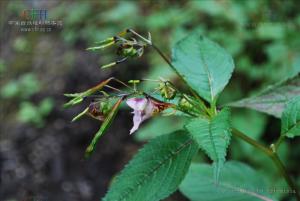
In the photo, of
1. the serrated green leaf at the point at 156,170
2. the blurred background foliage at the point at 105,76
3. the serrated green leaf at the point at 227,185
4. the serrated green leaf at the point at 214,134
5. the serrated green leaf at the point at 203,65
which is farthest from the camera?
the blurred background foliage at the point at 105,76

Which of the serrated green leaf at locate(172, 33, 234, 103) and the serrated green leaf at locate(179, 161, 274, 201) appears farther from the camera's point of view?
the serrated green leaf at locate(179, 161, 274, 201)

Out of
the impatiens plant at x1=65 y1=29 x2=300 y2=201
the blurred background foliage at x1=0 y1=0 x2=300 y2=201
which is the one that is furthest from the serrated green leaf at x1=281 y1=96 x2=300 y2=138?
the blurred background foliage at x1=0 y1=0 x2=300 y2=201

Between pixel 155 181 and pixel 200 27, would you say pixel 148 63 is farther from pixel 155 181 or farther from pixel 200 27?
pixel 155 181

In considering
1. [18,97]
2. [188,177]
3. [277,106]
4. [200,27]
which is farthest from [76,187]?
[277,106]

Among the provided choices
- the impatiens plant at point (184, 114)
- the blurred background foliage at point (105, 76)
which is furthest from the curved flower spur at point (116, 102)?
the blurred background foliage at point (105, 76)

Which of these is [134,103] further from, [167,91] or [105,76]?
[105,76]

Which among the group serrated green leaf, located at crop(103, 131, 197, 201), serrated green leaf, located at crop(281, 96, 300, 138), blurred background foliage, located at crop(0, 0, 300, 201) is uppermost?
serrated green leaf, located at crop(281, 96, 300, 138)

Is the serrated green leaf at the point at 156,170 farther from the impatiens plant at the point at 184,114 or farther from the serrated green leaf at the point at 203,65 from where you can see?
the serrated green leaf at the point at 203,65

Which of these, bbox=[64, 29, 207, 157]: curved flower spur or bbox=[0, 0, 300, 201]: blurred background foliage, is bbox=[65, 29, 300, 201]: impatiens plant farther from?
bbox=[0, 0, 300, 201]: blurred background foliage
